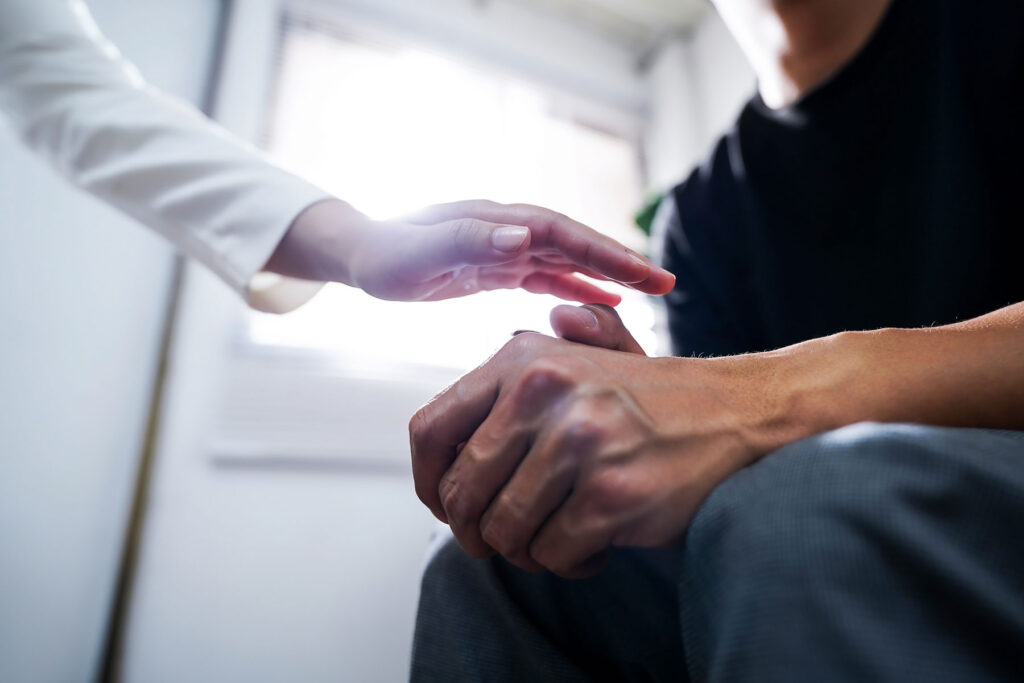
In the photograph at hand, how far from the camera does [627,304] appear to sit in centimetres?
243

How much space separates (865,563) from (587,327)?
0.27m

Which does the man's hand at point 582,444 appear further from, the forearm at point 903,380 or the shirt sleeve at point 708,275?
the shirt sleeve at point 708,275

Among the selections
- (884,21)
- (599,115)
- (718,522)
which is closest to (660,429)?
(718,522)

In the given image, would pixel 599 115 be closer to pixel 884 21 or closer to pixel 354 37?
pixel 354 37

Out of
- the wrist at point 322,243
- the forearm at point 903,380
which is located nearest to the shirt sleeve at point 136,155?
the wrist at point 322,243

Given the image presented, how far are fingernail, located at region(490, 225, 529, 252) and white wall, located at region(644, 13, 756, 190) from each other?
237 centimetres

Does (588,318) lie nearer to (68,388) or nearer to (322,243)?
(322,243)

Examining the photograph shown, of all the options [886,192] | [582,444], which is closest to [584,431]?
[582,444]

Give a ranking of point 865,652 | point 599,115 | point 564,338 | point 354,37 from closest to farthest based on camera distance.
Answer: point 865,652 < point 564,338 < point 354,37 < point 599,115

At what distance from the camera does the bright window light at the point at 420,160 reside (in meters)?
1.93

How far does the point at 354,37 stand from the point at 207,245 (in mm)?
1914

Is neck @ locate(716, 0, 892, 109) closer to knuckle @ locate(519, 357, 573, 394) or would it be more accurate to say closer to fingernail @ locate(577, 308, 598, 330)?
fingernail @ locate(577, 308, 598, 330)

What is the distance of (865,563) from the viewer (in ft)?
0.84

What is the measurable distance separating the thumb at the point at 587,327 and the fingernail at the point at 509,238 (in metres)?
0.14
